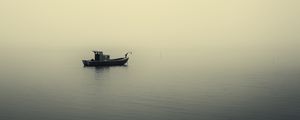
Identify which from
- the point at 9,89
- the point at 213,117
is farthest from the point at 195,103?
the point at 9,89

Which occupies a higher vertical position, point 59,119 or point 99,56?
point 99,56

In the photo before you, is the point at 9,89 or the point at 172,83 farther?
the point at 172,83

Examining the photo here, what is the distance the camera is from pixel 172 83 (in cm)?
9175

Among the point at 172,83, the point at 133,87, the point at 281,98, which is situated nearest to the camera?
the point at 281,98

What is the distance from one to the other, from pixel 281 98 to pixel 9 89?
152ft

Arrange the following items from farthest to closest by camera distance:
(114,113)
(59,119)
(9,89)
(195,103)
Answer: (9,89) → (195,103) → (114,113) → (59,119)

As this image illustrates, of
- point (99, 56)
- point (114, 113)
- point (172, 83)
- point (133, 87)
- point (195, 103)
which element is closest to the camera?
point (114, 113)

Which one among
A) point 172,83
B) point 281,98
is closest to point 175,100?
point 281,98

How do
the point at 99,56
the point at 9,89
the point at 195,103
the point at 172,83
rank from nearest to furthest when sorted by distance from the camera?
the point at 195,103, the point at 9,89, the point at 172,83, the point at 99,56

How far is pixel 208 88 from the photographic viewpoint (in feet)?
271

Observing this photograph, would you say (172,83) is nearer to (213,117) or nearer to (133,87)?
(133,87)

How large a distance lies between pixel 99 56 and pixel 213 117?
80.1 metres

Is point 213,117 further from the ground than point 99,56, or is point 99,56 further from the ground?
point 99,56

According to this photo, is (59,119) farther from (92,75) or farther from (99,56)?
(99,56)
